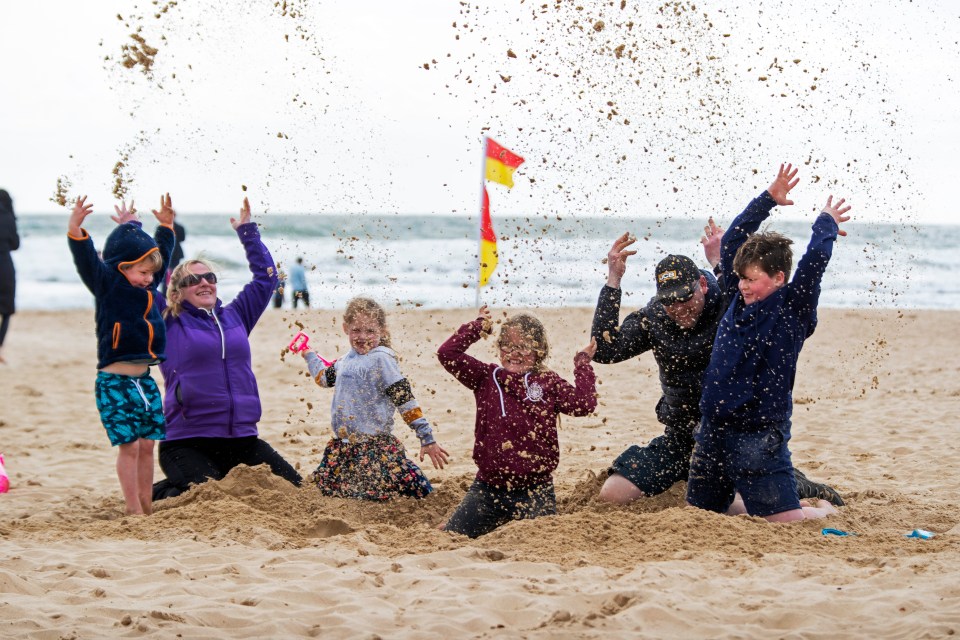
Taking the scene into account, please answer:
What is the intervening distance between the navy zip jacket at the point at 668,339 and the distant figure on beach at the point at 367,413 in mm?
1234

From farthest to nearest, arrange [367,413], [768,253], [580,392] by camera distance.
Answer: [367,413], [580,392], [768,253]

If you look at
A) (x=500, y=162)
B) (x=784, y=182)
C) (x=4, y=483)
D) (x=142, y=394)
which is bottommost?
(x=4, y=483)

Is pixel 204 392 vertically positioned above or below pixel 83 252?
below

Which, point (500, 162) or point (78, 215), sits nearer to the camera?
point (78, 215)

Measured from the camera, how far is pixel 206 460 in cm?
618

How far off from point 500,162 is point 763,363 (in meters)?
8.52

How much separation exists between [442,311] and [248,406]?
14093 mm

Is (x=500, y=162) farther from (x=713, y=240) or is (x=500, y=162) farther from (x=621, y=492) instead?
(x=621, y=492)

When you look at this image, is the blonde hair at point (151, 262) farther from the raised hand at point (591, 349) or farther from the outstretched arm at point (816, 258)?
the outstretched arm at point (816, 258)

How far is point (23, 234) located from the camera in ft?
143

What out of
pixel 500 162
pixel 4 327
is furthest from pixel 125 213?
pixel 4 327

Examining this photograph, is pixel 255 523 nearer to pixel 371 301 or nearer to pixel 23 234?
pixel 371 301

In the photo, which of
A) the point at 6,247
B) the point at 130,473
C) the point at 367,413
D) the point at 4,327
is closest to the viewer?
the point at 130,473

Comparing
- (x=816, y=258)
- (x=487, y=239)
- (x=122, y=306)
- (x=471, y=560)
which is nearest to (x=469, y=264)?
(x=487, y=239)
